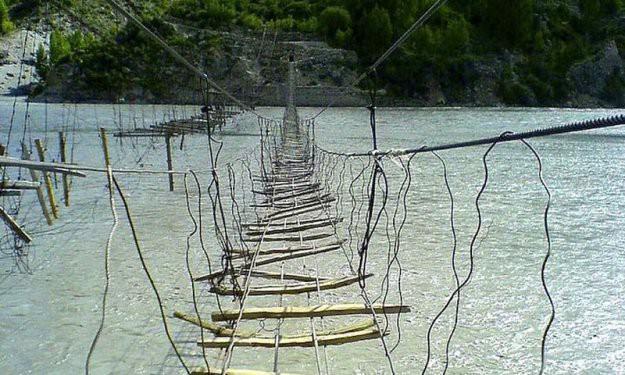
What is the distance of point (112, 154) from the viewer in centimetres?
1914

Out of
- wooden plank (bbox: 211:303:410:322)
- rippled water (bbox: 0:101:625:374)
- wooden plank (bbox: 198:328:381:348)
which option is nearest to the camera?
wooden plank (bbox: 198:328:381:348)

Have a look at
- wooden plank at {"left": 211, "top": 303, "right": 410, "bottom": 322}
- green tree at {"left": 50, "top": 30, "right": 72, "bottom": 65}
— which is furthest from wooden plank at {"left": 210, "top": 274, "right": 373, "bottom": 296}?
green tree at {"left": 50, "top": 30, "right": 72, "bottom": 65}

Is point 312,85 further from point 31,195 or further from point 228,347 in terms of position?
point 228,347

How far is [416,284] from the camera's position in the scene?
6.14 meters

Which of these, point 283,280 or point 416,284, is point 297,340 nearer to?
point 283,280

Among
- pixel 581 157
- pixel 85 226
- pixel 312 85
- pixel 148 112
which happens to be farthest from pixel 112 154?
pixel 312 85

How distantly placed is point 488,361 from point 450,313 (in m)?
0.90

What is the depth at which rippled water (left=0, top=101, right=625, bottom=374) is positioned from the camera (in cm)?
458

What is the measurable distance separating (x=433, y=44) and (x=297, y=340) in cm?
5401

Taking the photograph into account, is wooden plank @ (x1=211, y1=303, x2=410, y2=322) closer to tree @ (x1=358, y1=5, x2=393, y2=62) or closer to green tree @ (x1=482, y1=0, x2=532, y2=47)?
tree @ (x1=358, y1=5, x2=393, y2=62)

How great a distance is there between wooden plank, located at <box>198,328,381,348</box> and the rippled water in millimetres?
799

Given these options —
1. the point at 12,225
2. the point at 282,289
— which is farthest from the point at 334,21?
the point at 282,289

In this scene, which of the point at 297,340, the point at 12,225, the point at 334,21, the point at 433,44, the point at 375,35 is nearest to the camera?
the point at 297,340

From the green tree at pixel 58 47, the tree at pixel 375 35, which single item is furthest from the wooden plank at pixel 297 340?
the green tree at pixel 58 47
